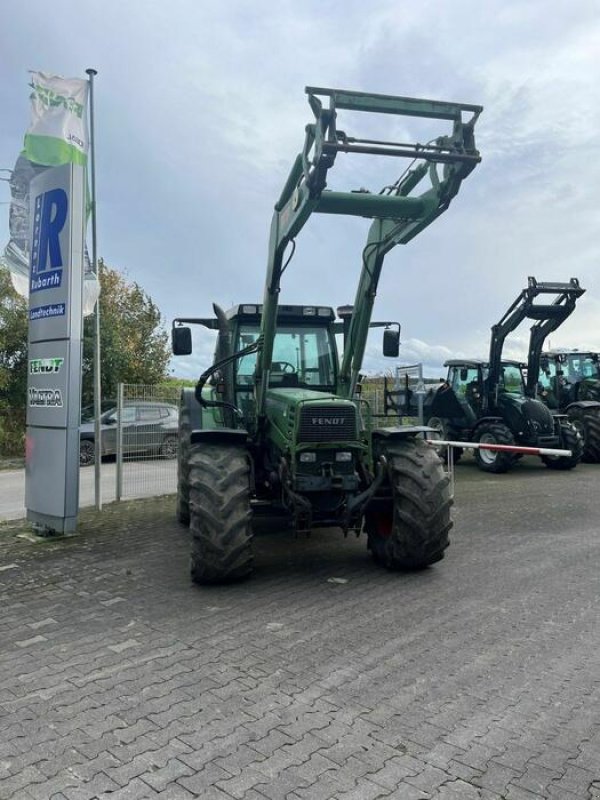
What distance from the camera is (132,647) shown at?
3.98 m

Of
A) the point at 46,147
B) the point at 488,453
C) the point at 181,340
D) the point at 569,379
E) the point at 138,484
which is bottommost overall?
the point at 138,484

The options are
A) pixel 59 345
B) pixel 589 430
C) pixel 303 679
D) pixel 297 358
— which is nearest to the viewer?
pixel 303 679

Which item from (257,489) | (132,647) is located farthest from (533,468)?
(132,647)

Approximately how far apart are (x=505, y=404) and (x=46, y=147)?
1011cm

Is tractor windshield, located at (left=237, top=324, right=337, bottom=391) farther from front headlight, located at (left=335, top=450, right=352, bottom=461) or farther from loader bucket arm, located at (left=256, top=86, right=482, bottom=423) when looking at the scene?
front headlight, located at (left=335, top=450, right=352, bottom=461)

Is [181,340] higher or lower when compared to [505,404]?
higher

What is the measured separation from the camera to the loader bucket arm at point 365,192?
4598 millimetres

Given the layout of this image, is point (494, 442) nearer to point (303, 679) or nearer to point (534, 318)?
point (534, 318)

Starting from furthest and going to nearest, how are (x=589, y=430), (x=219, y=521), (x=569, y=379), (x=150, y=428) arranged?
(x=569, y=379)
(x=589, y=430)
(x=150, y=428)
(x=219, y=521)

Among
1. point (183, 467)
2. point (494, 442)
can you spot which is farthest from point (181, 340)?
point (494, 442)

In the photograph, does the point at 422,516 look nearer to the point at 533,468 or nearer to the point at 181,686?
the point at 181,686

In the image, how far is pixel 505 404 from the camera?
13.7 meters

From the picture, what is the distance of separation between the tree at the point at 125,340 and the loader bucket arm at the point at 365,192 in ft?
44.9

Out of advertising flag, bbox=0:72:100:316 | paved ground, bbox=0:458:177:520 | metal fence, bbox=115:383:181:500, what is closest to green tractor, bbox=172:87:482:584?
advertising flag, bbox=0:72:100:316
